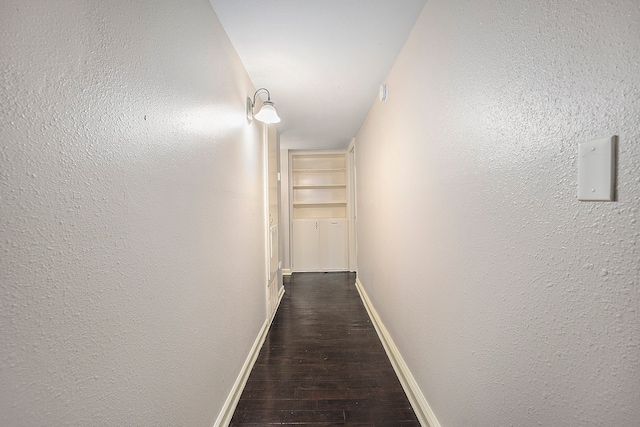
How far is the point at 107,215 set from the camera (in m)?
0.73

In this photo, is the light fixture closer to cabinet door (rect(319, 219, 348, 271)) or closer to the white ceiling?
the white ceiling

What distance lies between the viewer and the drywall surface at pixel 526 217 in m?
0.57

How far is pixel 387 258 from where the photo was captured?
247cm

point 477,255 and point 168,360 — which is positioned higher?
point 477,255

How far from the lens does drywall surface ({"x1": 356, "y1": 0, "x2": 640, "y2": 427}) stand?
565 mm

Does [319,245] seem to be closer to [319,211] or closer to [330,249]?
[330,249]

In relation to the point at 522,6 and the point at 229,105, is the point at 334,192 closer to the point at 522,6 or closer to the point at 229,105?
the point at 229,105

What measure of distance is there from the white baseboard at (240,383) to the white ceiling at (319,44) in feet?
6.86

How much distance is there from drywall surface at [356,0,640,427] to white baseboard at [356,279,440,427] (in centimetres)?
8

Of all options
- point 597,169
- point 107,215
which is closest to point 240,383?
point 107,215

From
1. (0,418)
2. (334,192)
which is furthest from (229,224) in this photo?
(334,192)

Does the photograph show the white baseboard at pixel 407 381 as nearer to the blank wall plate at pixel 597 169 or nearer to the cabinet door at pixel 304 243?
the blank wall plate at pixel 597 169

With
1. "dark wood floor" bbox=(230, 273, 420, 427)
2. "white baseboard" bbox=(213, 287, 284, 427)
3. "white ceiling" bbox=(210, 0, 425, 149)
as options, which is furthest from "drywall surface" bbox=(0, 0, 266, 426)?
"dark wood floor" bbox=(230, 273, 420, 427)

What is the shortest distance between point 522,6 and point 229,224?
1.56 meters
